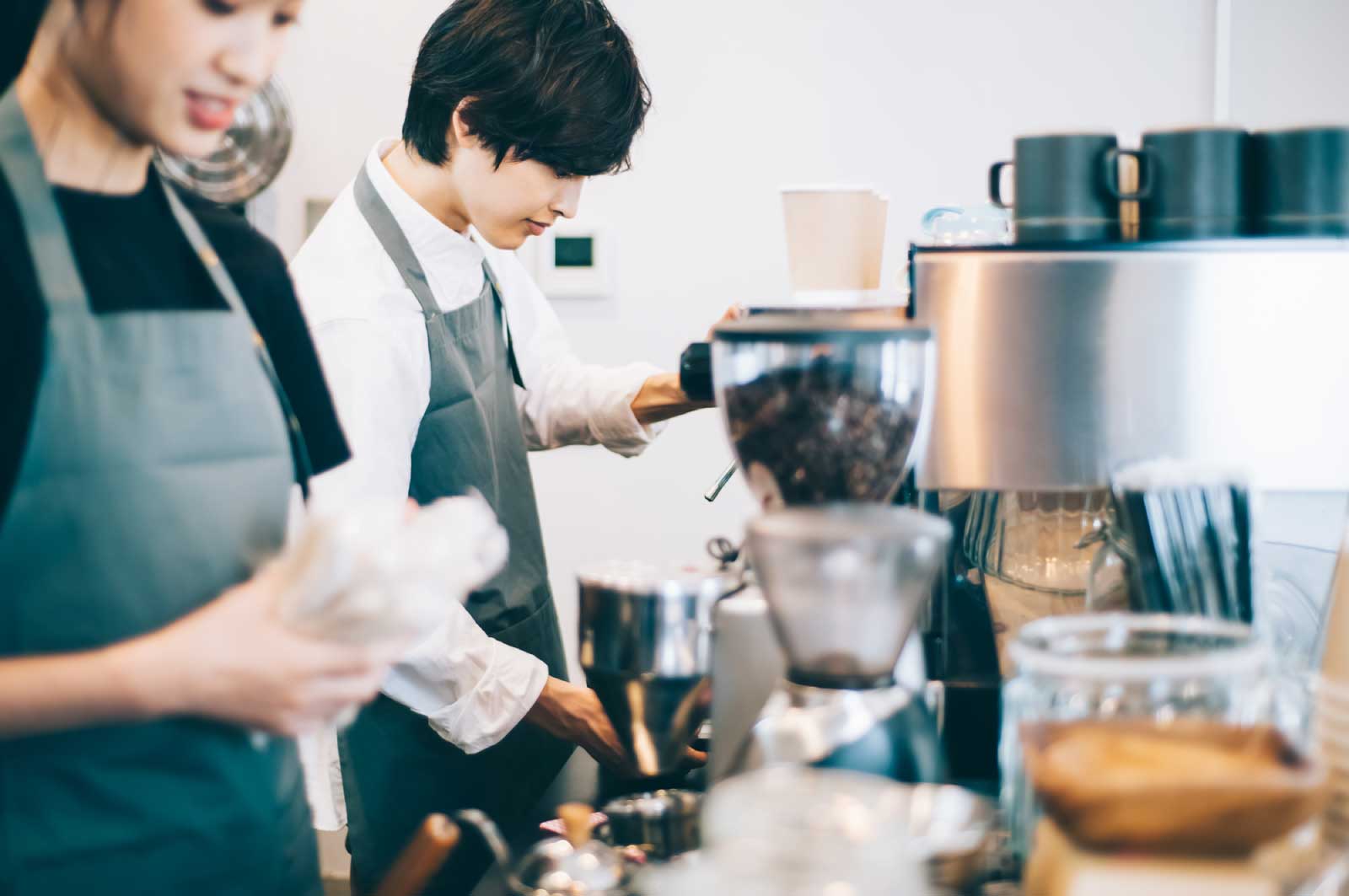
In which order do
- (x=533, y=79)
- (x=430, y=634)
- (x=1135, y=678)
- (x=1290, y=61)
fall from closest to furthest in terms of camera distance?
1. (x=1135, y=678)
2. (x=430, y=634)
3. (x=533, y=79)
4. (x=1290, y=61)

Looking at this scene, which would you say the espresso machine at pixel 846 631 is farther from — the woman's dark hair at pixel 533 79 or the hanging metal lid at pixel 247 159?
the hanging metal lid at pixel 247 159

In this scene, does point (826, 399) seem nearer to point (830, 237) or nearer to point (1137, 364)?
point (1137, 364)

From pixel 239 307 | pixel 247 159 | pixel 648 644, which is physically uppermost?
pixel 247 159

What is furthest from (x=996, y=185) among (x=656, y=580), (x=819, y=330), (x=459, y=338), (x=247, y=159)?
(x=247, y=159)

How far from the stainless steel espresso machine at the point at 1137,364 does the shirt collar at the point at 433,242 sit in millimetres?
764

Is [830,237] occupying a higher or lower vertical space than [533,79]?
A: lower

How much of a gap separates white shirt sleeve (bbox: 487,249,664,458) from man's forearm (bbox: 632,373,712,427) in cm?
1

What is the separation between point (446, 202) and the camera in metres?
1.66

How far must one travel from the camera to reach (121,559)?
871 mm

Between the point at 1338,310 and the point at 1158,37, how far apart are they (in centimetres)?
175

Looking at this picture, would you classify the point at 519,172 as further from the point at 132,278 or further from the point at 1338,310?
the point at 1338,310

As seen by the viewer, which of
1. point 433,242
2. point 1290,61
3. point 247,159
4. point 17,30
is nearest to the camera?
point 17,30

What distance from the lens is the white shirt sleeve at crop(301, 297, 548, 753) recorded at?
4.64ft

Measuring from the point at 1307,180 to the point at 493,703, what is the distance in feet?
3.27
